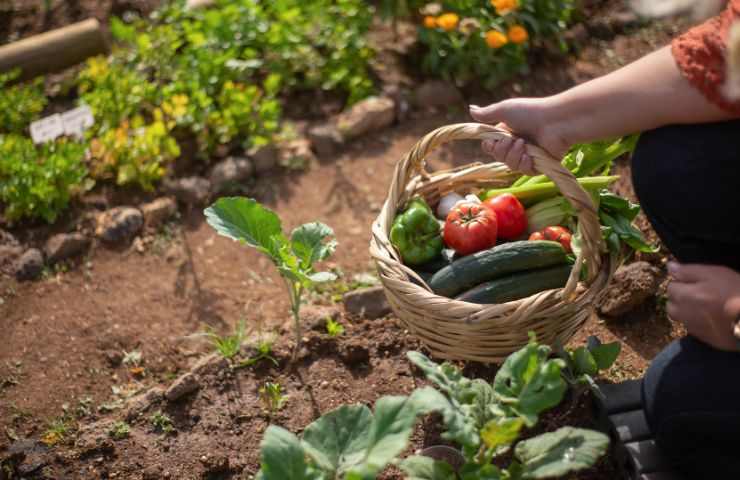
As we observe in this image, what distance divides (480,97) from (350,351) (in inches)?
83.9

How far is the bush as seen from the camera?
4.20 meters

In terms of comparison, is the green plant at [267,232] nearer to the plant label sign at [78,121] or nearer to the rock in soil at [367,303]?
the rock in soil at [367,303]

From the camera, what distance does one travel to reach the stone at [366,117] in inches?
163

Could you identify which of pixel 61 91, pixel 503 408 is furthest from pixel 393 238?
pixel 61 91

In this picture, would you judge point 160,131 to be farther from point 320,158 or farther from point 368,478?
point 368,478

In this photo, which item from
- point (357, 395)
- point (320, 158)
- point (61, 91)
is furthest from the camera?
point (61, 91)

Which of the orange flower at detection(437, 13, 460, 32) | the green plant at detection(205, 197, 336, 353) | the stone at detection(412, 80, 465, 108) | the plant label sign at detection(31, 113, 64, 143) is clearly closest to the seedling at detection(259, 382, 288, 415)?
the green plant at detection(205, 197, 336, 353)

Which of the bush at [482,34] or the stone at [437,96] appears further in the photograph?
the stone at [437,96]

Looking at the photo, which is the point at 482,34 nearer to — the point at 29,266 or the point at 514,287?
the point at 514,287

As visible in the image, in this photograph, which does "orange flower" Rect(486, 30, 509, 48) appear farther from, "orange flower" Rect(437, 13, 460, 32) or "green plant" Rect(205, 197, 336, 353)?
"green plant" Rect(205, 197, 336, 353)

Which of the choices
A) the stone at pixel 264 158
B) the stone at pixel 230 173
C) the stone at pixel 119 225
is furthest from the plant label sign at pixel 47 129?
the stone at pixel 264 158

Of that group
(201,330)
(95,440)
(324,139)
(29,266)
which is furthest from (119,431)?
(324,139)

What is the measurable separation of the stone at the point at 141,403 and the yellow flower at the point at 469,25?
2703mm

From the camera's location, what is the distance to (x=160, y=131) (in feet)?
12.5
